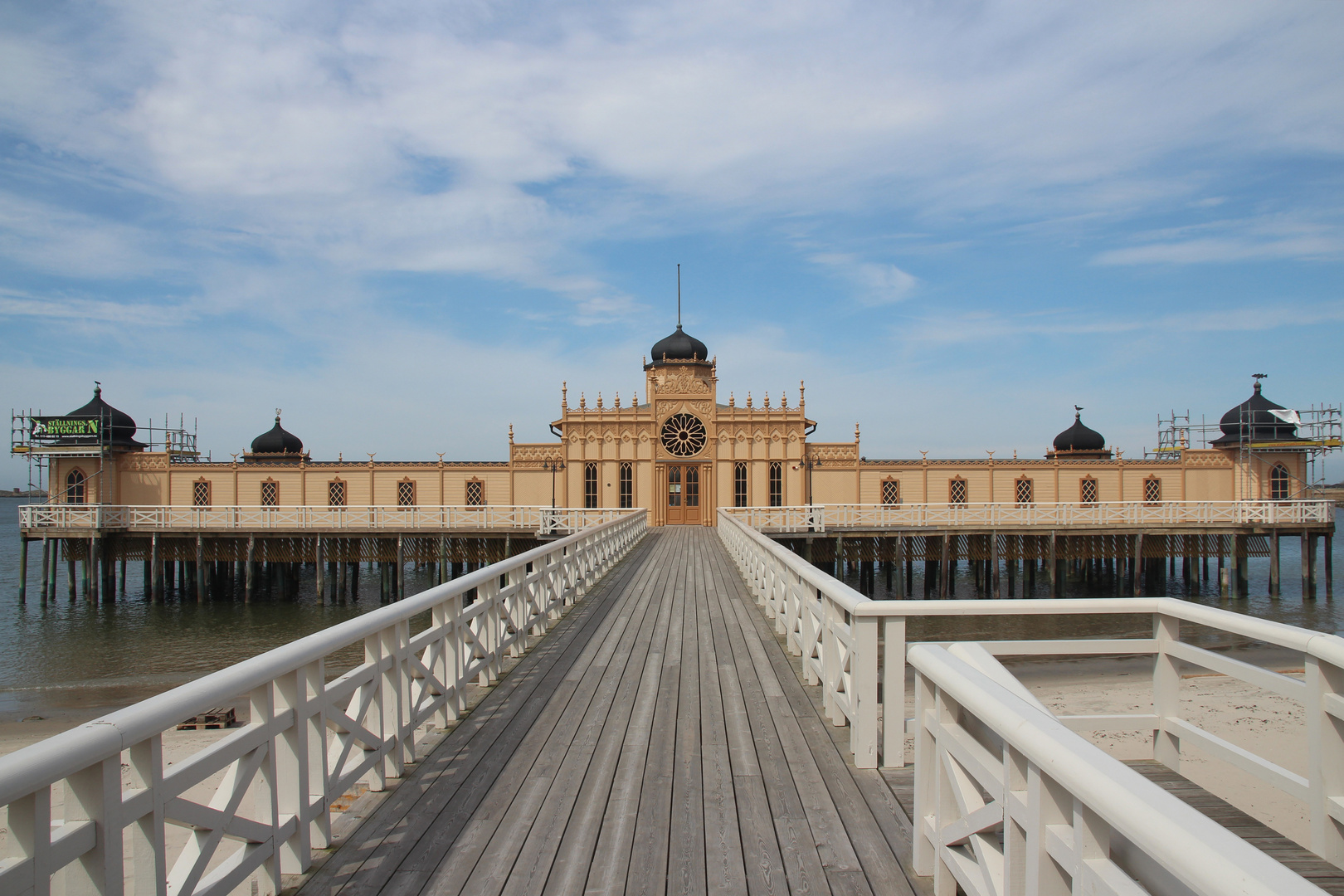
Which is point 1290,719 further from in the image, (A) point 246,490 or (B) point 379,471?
(A) point 246,490

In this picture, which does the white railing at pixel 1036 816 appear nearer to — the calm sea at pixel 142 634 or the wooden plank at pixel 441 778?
the wooden plank at pixel 441 778

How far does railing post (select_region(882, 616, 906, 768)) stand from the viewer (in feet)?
14.3

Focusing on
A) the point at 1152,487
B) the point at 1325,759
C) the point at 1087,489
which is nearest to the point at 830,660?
the point at 1325,759

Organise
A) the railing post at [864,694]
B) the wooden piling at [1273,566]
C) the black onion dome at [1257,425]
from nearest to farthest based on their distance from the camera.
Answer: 1. the railing post at [864,694]
2. the wooden piling at [1273,566]
3. the black onion dome at [1257,425]

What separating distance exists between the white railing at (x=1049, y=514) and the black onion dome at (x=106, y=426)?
25.0 meters

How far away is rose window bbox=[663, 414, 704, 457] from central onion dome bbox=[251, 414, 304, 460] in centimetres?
1781

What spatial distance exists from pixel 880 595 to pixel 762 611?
20.7 meters

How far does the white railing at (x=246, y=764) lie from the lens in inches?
82.1

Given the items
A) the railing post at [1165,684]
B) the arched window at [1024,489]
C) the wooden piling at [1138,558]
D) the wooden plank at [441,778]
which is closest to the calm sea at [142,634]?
the wooden piling at [1138,558]

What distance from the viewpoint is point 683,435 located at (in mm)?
29859

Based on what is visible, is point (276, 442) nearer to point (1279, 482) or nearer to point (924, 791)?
point (924, 791)

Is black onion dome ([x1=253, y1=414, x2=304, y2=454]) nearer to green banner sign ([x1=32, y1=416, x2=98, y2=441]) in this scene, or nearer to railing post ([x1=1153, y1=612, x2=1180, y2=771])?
green banner sign ([x1=32, y1=416, x2=98, y2=441])

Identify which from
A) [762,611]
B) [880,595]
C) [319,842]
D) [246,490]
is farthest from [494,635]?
[246,490]

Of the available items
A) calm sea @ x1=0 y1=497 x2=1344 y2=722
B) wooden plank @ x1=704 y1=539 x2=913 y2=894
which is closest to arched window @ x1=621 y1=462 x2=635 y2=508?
calm sea @ x1=0 y1=497 x2=1344 y2=722
